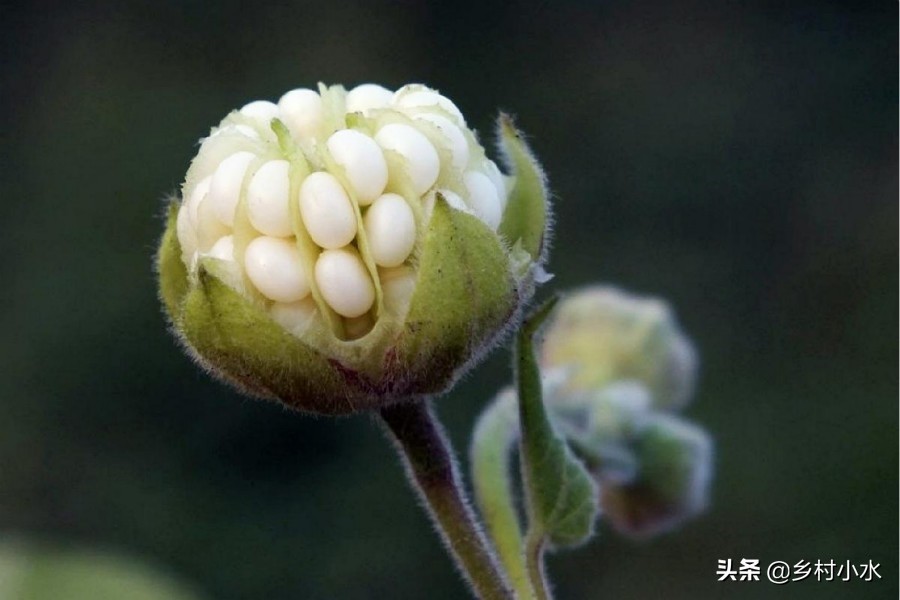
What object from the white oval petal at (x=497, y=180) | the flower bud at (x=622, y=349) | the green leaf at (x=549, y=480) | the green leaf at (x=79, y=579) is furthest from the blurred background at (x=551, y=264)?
the white oval petal at (x=497, y=180)

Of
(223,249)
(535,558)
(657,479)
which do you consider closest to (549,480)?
(535,558)

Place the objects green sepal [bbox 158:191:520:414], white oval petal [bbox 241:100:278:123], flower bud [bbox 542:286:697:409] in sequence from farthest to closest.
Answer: flower bud [bbox 542:286:697:409] < white oval petal [bbox 241:100:278:123] < green sepal [bbox 158:191:520:414]

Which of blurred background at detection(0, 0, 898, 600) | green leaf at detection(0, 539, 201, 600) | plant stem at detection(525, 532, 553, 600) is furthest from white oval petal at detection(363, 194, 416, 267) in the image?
blurred background at detection(0, 0, 898, 600)

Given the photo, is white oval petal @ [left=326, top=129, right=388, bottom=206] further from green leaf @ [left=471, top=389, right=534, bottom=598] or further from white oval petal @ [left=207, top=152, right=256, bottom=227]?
green leaf @ [left=471, top=389, right=534, bottom=598]

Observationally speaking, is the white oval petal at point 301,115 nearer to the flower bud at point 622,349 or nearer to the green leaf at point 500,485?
the green leaf at point 500,485

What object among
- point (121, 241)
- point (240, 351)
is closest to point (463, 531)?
point (240, 351)

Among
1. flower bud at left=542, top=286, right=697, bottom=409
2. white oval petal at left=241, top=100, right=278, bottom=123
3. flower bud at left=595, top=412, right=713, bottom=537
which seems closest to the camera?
white oval petal at left=241, top=100, right=278, bottom=123

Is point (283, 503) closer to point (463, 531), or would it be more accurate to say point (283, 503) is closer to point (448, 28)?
point (448, 28)
